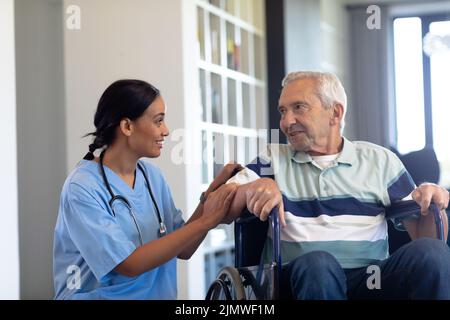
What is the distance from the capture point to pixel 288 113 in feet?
5.20

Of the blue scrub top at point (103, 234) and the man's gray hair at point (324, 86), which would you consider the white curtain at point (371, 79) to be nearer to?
the man's gray hair at point (324, 86)

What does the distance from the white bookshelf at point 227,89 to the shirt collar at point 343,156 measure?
197 mm

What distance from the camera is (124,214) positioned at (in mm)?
1523

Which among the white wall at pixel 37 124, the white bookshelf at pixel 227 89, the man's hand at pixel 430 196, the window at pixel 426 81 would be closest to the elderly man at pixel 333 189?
the man's hand at pixel 430 196

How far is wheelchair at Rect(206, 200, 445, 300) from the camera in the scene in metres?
1.38

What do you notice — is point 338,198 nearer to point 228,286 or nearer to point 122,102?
point 228,286

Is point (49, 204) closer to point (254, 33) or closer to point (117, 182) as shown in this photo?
point (117, 182)

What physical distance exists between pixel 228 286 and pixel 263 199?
0.23 m

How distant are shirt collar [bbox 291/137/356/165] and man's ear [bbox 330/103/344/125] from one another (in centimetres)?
5

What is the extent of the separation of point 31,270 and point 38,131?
44 centimetres

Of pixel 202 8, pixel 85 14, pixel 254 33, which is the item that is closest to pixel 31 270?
pixel 85 14

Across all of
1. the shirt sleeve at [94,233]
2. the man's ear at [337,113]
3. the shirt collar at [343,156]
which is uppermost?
the man's ear at [337,113]

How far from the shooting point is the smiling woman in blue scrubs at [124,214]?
1.46 meters
